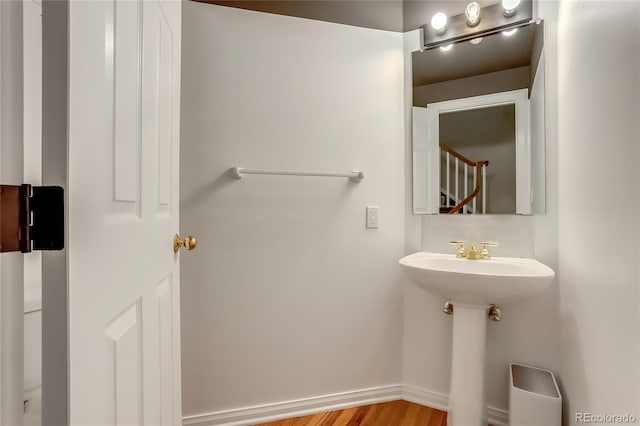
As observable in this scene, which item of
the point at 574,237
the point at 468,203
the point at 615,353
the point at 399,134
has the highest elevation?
the point at 399,134

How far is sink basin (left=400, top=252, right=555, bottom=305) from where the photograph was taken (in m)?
1.13

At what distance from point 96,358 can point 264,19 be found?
159 cm

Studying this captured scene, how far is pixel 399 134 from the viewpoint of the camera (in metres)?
1.69

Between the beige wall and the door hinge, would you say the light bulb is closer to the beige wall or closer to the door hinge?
the beige wall

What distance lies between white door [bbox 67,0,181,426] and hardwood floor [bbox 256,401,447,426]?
88 cm

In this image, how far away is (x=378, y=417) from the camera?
1.52 meters

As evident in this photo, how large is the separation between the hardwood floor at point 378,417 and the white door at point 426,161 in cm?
101

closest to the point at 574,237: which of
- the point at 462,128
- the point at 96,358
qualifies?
the point at 462,128

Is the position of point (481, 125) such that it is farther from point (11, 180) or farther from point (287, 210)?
point (11, 180)

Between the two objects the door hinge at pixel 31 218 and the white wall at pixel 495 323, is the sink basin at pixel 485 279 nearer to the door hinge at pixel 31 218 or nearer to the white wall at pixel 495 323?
the white wall at pixel 495 323

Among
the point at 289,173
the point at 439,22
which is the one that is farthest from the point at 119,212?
the point at 439,22

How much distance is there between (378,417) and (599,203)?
1.31 meters

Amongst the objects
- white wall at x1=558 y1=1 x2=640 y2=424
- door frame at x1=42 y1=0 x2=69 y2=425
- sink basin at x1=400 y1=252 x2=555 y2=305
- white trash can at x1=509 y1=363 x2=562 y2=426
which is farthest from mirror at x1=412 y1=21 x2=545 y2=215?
door frame at x1=42 y1=0 x2=69 y2=425

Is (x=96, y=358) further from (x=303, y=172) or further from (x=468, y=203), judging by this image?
(x=468, y=203)
